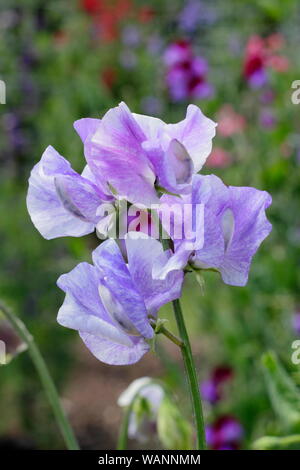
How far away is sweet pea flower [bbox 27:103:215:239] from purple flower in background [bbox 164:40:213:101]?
1714mm

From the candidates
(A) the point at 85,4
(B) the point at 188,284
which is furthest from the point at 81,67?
(B) the point at 188,284

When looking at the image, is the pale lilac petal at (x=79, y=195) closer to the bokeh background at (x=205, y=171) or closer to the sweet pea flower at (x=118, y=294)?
the sweet pea flower at (x=118, y=294)

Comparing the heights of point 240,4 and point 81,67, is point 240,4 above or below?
above

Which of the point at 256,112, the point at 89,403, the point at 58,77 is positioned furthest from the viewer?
the point at 58,77

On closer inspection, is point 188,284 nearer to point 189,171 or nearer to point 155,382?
point 155,382

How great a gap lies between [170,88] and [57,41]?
1.77 metres

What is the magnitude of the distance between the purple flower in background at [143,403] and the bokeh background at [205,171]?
0.21m

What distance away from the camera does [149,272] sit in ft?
1.96

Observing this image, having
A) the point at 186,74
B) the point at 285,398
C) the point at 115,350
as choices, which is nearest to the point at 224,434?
the point at 285,398

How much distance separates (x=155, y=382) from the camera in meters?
0.92

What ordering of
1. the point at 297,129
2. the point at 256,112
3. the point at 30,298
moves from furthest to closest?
1. the point at 30,298
2. the point at 256,112
3. the point at 297,129

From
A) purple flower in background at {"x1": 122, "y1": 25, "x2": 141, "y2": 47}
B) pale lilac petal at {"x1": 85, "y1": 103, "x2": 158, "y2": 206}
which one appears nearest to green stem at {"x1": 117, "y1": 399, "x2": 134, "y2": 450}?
pale lilac petal at {"x1": 85, "y1": 103, "x2": 158, "y2": 206}

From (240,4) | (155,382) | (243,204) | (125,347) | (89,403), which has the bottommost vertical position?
(89,403)

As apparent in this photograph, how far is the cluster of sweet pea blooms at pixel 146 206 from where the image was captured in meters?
0.59
